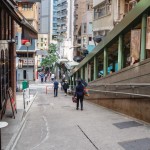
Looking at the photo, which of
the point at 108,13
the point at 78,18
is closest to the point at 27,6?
the point at 78,18

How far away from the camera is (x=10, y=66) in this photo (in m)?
17.9

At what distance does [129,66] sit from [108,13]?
1923 centimetres

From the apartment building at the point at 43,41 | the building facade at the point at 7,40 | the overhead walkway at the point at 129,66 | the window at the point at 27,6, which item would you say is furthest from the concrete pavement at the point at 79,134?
the apartment building at the point at 43,41

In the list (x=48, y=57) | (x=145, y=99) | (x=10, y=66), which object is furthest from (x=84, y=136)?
(x=48, y=57)

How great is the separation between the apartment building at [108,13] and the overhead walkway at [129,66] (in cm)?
847

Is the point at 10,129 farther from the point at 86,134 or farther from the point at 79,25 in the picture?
the point at 79,25

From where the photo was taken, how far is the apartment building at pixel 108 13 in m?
29.4

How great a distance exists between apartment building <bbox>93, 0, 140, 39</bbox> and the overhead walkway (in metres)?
8.47

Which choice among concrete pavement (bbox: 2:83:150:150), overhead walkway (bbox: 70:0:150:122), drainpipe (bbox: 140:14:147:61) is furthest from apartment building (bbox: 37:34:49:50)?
drainpipe (bbox: 140:14:147:61)

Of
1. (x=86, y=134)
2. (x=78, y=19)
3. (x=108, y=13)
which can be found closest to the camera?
(x=86, y=134)

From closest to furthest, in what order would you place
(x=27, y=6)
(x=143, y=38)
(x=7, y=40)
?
(x=143, y=38) → (x=7, y=40) → (x=27, y=6)

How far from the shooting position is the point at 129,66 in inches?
552

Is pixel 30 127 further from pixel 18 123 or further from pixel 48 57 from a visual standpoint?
pixel 48 57

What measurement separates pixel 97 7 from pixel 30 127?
2706 centimetres
